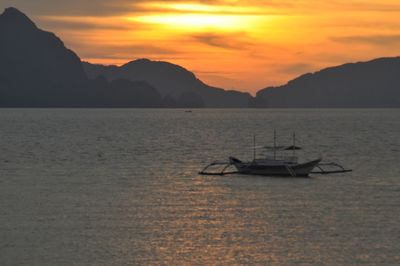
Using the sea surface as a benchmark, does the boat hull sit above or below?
above

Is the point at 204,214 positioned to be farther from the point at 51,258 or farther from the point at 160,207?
the point at 51,258

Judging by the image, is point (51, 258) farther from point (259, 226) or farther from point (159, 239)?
point (259, 226)

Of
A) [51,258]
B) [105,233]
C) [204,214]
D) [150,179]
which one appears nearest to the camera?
[51,258]

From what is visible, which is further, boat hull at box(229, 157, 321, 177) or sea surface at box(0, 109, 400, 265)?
boat hull at box(229, 157, 321, 177)

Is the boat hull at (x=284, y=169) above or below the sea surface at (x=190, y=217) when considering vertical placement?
A: above

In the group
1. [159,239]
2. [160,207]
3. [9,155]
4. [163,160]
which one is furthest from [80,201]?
[9,155]

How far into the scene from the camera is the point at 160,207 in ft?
201

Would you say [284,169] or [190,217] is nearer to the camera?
[190,217]

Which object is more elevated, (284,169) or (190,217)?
(284,169)

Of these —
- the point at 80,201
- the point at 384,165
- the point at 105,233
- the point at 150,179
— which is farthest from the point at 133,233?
the point at 384,165

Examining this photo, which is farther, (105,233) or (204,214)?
(204,214)

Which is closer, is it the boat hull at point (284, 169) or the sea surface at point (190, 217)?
the sea surface at point (190, 217)

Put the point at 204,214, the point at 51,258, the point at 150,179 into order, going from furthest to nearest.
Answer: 1. the point at 150,179
2. the point at 204,214
3. the point at 51,258

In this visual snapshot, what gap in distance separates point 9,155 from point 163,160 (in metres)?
25.7
